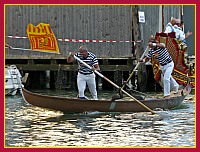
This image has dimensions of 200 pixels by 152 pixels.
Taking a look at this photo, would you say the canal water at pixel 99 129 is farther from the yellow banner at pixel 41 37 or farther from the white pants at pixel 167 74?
the yellow banner at pixel 41 37

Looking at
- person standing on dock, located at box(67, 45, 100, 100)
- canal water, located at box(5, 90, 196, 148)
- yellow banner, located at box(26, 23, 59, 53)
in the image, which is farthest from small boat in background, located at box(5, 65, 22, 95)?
yellow banner, located at box(26, 23, 59, 53)

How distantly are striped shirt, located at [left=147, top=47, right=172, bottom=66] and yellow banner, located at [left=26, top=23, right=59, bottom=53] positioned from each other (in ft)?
10.7

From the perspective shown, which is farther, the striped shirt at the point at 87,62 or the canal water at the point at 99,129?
the striped shirt at the point at 87,62

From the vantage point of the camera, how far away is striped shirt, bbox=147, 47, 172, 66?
17422 millimetres

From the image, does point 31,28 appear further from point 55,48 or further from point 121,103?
point 121,103

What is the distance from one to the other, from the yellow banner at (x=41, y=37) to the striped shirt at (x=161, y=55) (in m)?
3.27

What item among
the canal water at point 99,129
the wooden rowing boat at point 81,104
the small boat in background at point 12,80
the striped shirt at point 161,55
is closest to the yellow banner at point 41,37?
the wooden rowing boat at point 81,104

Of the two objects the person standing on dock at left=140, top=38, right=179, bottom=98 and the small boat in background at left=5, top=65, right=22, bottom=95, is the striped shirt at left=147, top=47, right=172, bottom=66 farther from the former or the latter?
the small boat in background at left=5, top=65, right=22, bottom=95

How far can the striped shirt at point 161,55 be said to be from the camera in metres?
17.4

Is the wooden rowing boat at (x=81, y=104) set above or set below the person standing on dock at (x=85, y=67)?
below

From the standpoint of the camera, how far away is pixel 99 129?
1369 centimetres

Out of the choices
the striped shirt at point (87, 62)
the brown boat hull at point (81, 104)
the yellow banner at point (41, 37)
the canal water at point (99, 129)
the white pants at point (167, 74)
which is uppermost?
the yellow banner at point (41, 37)

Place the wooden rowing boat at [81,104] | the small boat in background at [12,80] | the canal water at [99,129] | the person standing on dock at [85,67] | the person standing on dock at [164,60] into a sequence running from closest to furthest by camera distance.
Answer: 1. the canal water at [99,129]
2. the wooden rowing boat at [81,104]
3. the person standing on dock at [85,67]
4. the person standing on dock at [164,60]
5. the small boat in background at [12,80]

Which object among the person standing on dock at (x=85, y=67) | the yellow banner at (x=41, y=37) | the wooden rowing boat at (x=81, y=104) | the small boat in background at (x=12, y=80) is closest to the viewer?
the yellow banner at (x=41, y=37)
